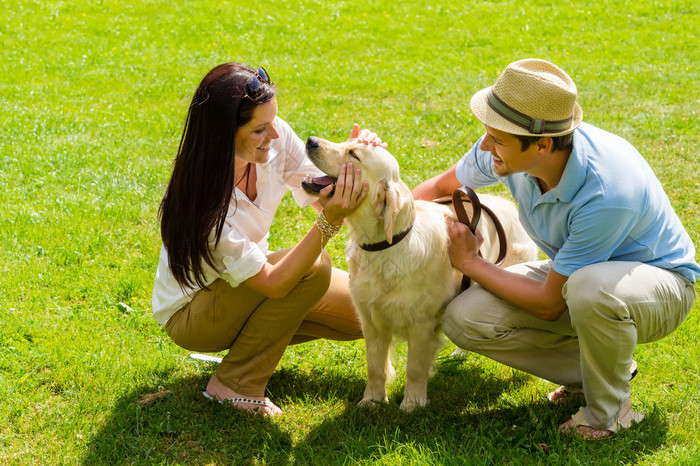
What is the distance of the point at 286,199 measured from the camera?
5.87 metres

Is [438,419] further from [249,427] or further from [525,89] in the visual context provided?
[525,89]

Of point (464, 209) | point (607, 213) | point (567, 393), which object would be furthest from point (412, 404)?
point (607, 213)

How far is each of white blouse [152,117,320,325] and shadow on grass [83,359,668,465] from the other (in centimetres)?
50

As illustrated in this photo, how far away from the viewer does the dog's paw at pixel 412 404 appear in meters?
3.43

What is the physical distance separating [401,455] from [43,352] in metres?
2.04

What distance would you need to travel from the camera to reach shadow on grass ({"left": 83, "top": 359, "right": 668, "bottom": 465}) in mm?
2932

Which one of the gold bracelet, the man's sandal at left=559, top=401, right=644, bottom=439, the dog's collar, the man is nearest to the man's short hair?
the man

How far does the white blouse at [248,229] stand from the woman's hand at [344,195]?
302 millimetres

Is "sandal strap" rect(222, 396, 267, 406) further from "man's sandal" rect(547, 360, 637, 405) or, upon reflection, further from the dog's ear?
"man's sandal" rect(547, 360, 637, 405)

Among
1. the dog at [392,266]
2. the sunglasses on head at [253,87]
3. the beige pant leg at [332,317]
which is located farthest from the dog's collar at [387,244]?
the sunglasses on head at [253,87]

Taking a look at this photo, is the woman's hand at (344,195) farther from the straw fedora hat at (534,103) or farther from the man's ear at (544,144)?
the man's ear at (544,144)

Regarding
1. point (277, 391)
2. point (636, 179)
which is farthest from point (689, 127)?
point (277, 391)

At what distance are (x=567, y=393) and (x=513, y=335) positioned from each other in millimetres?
467

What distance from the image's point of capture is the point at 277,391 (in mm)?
3637
